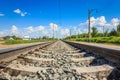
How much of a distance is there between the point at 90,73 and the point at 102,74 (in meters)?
0.32

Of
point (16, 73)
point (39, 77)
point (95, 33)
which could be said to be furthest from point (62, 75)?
point (95, 33)

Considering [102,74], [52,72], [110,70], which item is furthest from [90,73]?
[52,72]

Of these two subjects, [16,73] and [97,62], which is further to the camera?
[97,62]

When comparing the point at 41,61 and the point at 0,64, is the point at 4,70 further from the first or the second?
the point at 41,61

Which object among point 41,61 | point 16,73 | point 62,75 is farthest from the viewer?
point 41,61

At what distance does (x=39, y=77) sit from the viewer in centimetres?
382

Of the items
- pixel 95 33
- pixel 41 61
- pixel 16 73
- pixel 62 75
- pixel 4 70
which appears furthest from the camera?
pixel 95 33

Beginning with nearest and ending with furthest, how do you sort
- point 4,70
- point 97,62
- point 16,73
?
point 16,73 < point 4,70 < point 97,62

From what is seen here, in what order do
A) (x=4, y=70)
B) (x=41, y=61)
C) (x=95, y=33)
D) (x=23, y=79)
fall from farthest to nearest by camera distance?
1. (x=95, y=33)
2. (x=41, y=61)
3. (x=4, y=70)
4. (x=23, y=79)

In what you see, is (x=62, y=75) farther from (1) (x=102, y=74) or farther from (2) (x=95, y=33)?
(2) (x=95, y=33)

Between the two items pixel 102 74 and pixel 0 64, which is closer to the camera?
pixel 102 74

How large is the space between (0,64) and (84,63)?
287 cm

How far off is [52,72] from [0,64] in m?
1.54

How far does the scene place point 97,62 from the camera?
6543 millimetres
